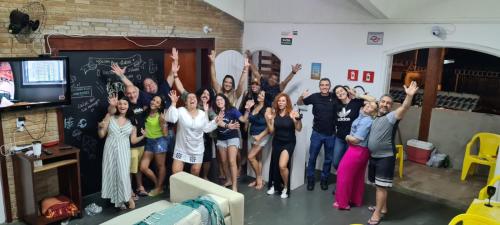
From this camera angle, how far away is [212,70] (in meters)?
6.18

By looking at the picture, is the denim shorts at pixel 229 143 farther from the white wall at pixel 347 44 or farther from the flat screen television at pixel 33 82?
the flat screen television at pixel 33 82

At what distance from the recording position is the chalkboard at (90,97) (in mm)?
4957

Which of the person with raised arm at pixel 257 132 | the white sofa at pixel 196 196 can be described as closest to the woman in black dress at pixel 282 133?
the person with raised arm at pixel 257 132

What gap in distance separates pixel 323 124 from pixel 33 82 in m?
3.57

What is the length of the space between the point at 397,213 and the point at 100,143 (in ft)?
12.8

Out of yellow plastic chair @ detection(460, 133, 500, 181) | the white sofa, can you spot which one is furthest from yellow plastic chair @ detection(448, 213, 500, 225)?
yellow plastic chair @ detection(460, 133, 500, 181)

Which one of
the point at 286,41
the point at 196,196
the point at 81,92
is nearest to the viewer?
the point at 196,196

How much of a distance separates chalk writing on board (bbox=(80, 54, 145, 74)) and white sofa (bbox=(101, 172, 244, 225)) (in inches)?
75.9

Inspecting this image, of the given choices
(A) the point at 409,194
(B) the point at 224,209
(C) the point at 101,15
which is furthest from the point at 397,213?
(C) the point at 101,15

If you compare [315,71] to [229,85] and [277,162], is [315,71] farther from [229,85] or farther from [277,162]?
[277,162]

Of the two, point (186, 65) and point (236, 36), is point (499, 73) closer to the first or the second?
point (236, 36)

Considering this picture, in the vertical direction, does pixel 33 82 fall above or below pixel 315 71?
below

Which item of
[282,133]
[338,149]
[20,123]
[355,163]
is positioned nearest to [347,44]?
[338,149]

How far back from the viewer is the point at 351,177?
195 inches
